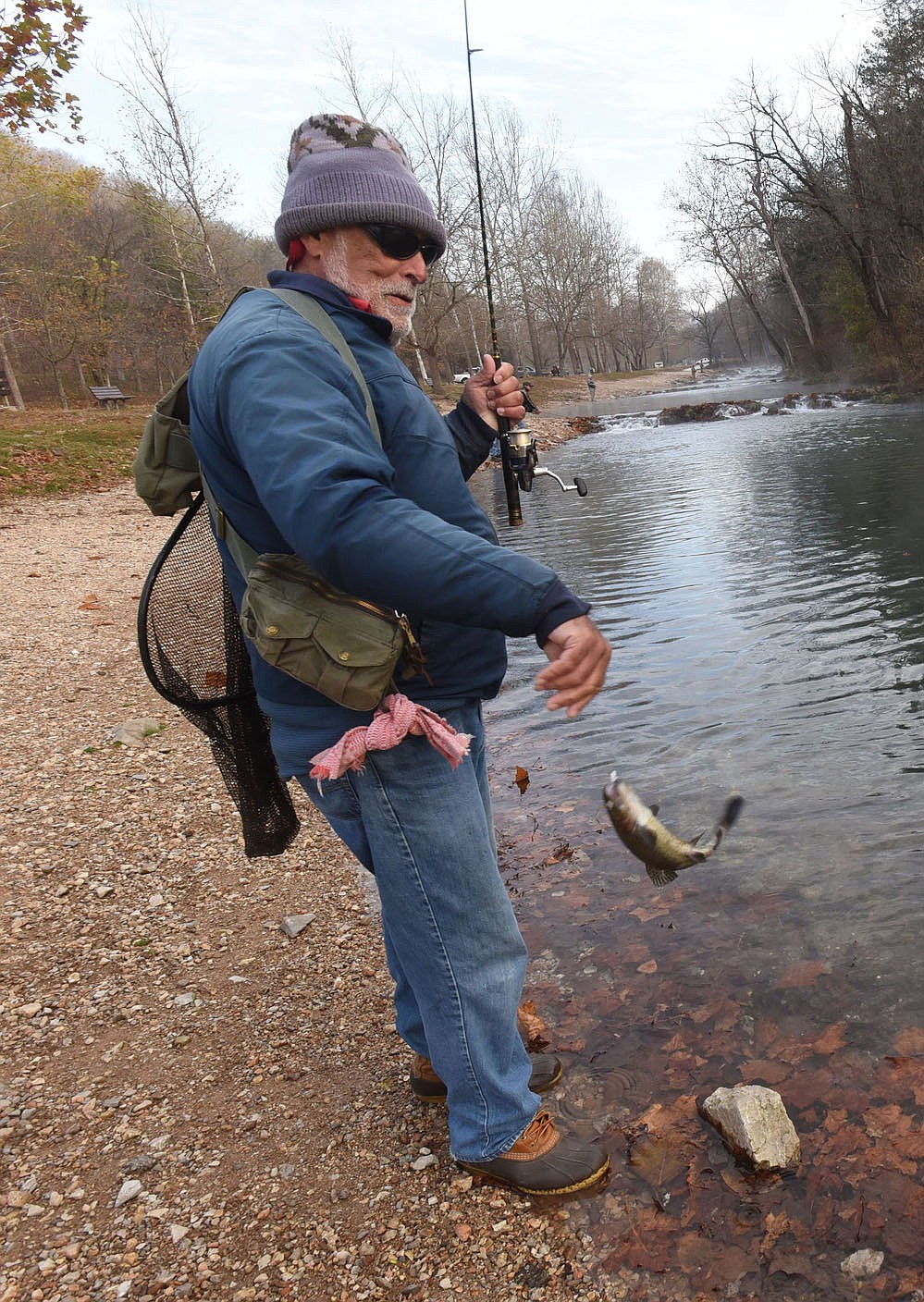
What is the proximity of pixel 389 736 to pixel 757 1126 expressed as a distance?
184 centimetres

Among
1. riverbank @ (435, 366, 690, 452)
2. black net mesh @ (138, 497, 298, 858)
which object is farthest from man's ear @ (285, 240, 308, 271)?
riverbank @ (435, 366, 690, 452)

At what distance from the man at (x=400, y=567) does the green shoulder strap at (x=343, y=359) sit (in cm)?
4

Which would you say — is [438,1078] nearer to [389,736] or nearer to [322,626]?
[389,736]

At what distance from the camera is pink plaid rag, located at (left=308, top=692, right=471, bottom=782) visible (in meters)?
2.25

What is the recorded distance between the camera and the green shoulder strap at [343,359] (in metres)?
2.16

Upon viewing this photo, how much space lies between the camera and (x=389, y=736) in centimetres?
224

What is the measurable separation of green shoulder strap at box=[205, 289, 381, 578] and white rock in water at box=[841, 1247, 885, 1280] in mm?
2554

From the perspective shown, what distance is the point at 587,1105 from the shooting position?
3.23m

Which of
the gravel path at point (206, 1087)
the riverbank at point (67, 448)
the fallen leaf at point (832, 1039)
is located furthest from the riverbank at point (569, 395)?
the fallen leaf at point (832, 1039)

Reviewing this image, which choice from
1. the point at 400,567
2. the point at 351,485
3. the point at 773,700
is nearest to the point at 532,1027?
the point at 400,567

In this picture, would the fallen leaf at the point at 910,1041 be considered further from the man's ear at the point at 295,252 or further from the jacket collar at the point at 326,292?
the man's ear at the point at 295,252

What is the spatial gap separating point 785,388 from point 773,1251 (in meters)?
45.7

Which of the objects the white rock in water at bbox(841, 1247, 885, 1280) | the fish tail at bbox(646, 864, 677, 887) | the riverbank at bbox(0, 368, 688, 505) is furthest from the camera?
the riverbank at bbox(0, 368, 688, 505)

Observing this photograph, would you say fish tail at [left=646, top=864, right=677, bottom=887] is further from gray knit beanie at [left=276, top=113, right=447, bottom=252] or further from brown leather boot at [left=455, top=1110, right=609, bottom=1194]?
gray knit beanie at [left=276, top=113, right=447, bottom=252]
